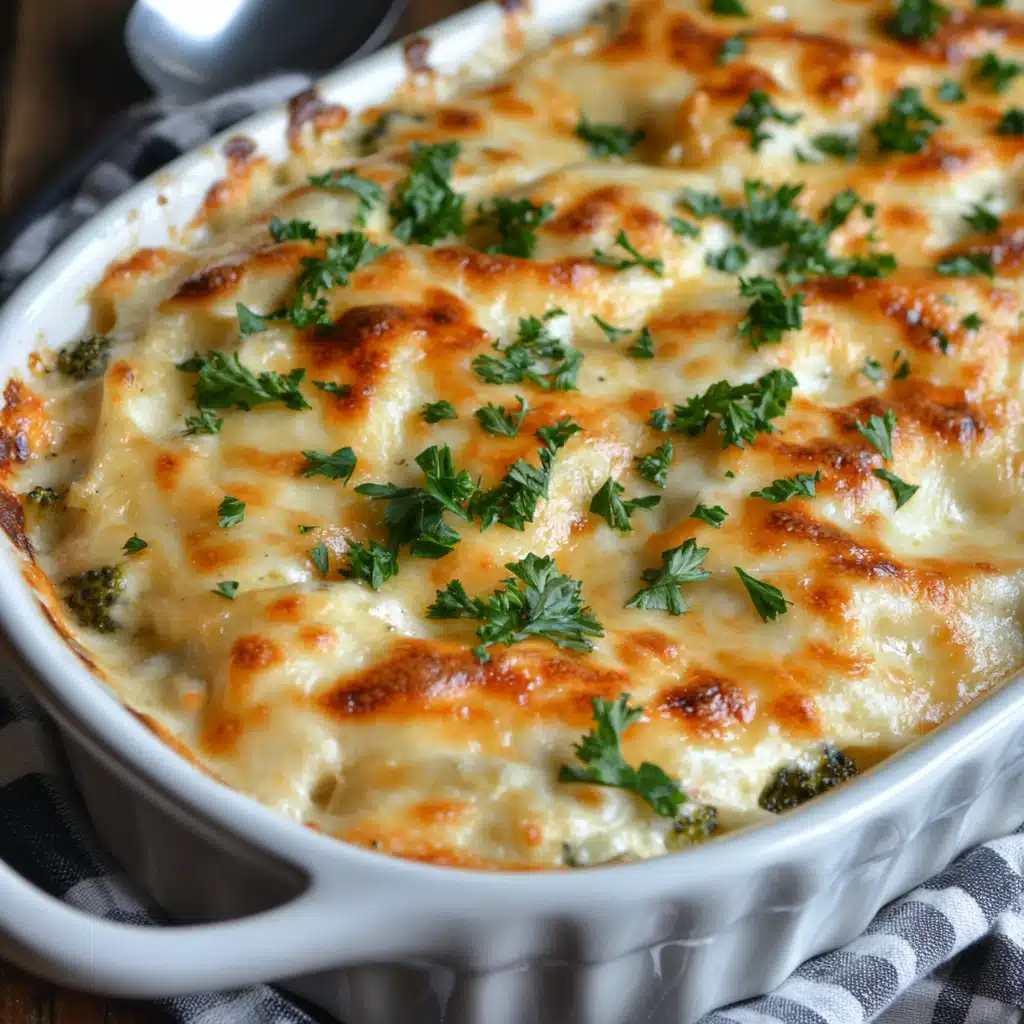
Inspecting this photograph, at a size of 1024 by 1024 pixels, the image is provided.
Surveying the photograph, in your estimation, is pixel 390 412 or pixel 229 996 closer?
pixel 229 996

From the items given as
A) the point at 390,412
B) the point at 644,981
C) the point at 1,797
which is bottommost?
the point at 644,981

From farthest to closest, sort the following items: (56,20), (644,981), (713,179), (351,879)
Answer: (56,20)
(713,179)
(644,981)
(351,879)

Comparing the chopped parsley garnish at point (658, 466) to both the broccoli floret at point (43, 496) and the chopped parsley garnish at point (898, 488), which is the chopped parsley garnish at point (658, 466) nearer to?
the chopped parsley garnish at point (898, 488)

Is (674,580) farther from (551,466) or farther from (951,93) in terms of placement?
(951,93)

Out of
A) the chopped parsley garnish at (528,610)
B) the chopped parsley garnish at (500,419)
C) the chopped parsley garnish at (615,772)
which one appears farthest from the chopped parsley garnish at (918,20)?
the chopped parsley garnish at (615,772)

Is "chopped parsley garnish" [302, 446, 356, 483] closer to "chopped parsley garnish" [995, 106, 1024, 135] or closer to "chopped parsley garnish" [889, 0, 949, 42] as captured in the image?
"chopped parsley garnish" [995, 106, 1024, 135]

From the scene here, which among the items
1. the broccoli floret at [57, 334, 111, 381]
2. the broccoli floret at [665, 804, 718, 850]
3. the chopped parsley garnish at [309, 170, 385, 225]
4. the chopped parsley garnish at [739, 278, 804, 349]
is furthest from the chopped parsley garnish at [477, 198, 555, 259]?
the broccoli floret at [665, 804, 718, 850]

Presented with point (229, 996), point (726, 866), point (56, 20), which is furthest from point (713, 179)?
point (56, 20)

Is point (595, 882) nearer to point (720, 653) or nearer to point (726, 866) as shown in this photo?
point (726, 866)
